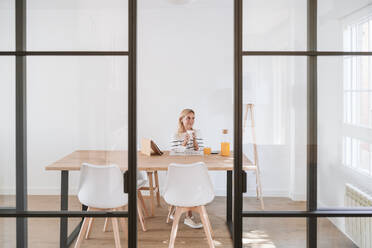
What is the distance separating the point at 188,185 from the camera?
2.65 metres

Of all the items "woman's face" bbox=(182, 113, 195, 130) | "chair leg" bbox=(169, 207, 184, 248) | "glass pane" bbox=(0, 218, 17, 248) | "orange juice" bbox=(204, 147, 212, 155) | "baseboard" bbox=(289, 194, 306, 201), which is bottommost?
"chair leg" bbox=(169, 207, 184, 248)

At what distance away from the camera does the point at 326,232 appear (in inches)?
65.3

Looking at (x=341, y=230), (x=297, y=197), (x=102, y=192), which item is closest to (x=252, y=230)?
(x=297, y=197)

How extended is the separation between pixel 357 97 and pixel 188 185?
1.51 meters

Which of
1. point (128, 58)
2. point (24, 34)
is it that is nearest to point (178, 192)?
point (128, 58)

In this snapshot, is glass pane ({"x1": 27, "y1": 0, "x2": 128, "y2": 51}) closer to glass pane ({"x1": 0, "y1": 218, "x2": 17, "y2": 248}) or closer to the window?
glass pane ({"x1": 0, "y1": 218, "x2": 17, "y2": 248})

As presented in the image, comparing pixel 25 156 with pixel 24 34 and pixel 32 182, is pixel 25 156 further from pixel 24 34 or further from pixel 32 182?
pixel 24 34

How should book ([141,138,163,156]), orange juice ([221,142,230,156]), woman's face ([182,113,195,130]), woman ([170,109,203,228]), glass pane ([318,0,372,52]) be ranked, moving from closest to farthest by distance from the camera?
1. glass pane ([318,0,372,52])
2. book ([141,138,163,156])
3. orange juice ([221,142,230,156])
4. woman ([170,109,203,228])
5. woman's face ([182,113,195,130])

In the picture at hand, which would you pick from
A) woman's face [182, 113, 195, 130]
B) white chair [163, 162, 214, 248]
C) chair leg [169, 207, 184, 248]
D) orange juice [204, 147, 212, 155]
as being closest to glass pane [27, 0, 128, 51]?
white chair [163, 162, 214, 248]

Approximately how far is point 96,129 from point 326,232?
1342 millimetres

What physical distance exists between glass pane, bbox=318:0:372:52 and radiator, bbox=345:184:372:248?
0.74 meters

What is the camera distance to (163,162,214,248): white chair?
262 centimetres

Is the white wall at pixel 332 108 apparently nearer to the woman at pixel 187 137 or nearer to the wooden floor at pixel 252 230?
the wooden floor at pixel 252 230

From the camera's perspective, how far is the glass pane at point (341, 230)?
1640 mm
